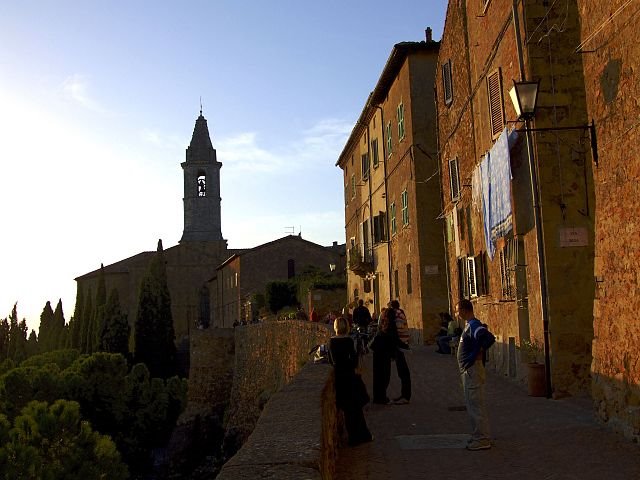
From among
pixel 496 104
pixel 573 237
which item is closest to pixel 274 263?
pixel 496 104

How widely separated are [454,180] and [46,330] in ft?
168

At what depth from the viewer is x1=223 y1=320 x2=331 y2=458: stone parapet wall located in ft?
64.6

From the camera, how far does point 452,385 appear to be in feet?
45.3

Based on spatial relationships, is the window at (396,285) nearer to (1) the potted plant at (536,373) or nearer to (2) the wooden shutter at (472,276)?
(2) the wooden shutter at (472,276)

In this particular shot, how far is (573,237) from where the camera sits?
11492 millimetres

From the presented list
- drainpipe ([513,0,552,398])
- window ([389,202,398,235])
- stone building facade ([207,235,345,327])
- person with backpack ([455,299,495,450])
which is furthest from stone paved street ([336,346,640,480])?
stone building facade ([207,235,345,327])

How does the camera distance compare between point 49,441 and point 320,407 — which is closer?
point 320,407

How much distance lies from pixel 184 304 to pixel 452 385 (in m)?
60.4

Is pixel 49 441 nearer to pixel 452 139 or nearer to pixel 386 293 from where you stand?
pixel 452 139

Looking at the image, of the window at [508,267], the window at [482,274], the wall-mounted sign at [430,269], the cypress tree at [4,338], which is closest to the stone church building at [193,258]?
the cypress tree at [4,338]

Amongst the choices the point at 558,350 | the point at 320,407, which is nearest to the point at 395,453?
the point at 320,407

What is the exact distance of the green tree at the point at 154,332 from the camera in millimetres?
44219

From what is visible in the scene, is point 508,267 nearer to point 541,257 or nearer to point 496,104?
point 541,257

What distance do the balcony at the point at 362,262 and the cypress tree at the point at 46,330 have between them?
1313 inches
